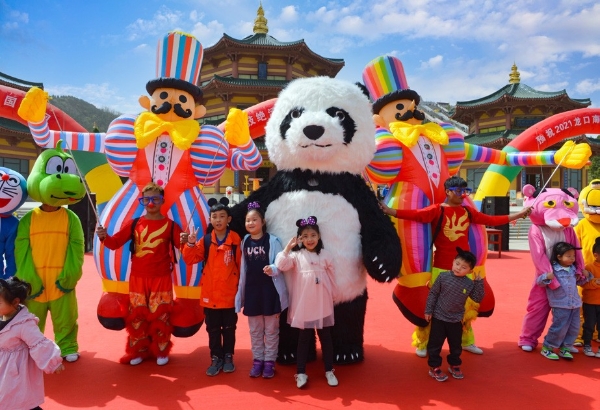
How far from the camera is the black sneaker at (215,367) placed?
2648mm

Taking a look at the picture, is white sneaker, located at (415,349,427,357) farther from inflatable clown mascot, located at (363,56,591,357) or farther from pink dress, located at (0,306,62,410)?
pink dress, located at (0,306,62,410)

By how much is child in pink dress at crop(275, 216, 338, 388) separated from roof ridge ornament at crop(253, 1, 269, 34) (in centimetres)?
1914

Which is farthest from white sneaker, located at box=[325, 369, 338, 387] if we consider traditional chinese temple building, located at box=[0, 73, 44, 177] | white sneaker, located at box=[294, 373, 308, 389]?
traditional chinese temple building, located at box=[0, 73, 44, 177]

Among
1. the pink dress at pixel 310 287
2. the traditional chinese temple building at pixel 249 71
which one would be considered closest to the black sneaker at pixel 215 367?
the pink dress at pixel 310 287

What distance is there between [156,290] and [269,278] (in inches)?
30.5

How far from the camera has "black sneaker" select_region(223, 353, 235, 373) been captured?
2.69 metres

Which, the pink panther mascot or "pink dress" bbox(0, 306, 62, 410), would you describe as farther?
the pink panther mascot

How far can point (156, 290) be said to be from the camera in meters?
2.70

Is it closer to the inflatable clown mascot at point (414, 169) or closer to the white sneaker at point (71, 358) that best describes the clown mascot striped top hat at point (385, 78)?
the inflatable clown mascot at point (414, 169)

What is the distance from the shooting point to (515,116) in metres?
19.6

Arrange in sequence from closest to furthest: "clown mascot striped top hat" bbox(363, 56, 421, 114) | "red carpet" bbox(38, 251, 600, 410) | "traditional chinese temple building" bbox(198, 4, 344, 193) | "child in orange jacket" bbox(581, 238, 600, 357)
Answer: "red carpet" bbox(38, 251, 600, 410), "child in orange jacket" bbox(581, 238, 600, 357), "clown mascot striped top hat" bbox(363, 56, 421, 114), "traditional chinese temple building" bbox(198, 4, 344, 193)

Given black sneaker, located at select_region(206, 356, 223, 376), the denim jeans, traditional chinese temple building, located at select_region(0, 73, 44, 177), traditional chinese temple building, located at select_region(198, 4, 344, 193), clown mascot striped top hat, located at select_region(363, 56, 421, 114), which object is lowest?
black sneaker, located at select_region(206, 356, 223, 376)

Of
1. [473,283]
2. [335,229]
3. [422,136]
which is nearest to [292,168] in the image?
[335,229]

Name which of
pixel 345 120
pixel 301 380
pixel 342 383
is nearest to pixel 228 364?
pixel 301 380
